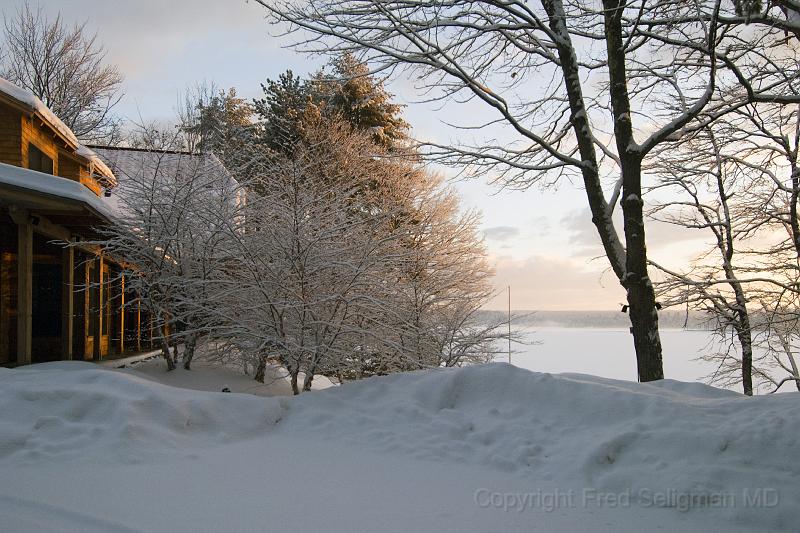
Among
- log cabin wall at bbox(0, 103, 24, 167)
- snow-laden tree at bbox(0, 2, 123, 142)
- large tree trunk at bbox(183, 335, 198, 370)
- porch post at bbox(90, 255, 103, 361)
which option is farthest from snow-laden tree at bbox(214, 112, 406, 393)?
snow-laden tree at bbox(0, 2, 123, 142)

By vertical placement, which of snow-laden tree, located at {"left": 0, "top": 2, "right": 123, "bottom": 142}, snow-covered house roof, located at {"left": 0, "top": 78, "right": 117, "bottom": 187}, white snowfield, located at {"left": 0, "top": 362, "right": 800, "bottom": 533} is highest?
snow-laden tree, located at {"left": 0, "top": 2, "right": 123, "bottom": 142}

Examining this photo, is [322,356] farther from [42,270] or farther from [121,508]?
[42,270]

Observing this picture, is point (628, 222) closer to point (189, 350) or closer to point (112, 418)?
point (112, 418)

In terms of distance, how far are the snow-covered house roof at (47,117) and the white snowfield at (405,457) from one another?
292 inches

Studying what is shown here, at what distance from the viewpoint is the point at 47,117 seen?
43.1 feet

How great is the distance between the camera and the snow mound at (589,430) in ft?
13.4

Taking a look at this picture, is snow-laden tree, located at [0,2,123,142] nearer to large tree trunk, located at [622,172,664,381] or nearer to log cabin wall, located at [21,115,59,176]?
log cabin wall, located at [21,115,59,176]

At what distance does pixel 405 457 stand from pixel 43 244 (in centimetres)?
1135

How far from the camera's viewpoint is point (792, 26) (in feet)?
21.1

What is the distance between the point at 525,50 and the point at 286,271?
5.41 metres

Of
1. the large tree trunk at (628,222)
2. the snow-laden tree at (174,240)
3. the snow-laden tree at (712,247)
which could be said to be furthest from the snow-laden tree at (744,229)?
the snow-laden tree at (174,240)

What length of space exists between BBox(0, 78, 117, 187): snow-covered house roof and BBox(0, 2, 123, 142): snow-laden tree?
14200 millimetres

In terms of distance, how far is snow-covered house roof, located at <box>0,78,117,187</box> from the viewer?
37.6ft

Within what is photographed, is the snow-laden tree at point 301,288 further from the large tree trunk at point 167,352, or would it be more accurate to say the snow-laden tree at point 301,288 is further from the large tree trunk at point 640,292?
the large tree trunk at point 640,292
